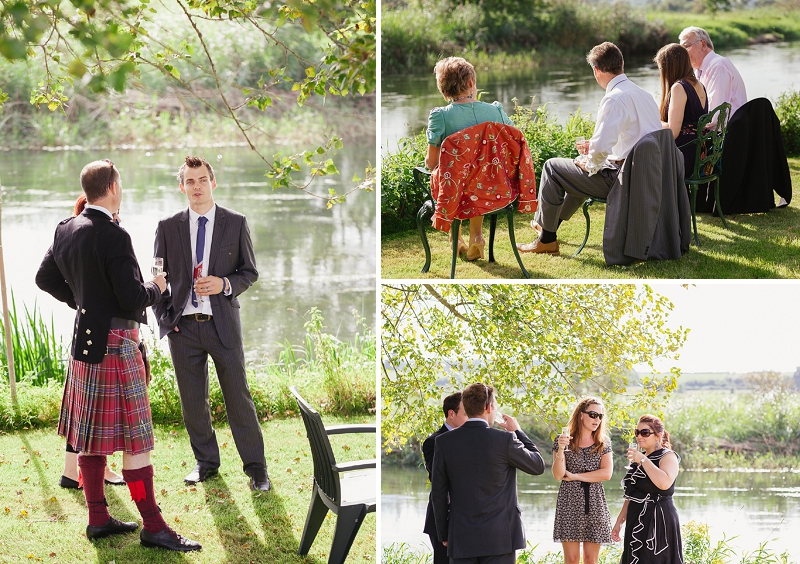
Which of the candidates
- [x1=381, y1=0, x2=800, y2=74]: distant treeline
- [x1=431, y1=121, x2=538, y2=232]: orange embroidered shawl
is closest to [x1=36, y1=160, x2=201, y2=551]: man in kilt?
[x1=431, y1=121, x2=538, y2=232]: orange embroidered shawl

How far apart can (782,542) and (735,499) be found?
1.24 m

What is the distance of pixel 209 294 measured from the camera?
4008 millimetres

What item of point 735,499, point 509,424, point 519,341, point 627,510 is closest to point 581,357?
point 519,341

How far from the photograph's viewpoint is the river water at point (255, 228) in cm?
1051

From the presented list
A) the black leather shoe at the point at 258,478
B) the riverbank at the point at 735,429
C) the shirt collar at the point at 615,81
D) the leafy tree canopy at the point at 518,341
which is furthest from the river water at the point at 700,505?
the shirt collar at the point at 615,81

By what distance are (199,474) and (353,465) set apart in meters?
1.34

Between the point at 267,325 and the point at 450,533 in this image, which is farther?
the point at 267,325

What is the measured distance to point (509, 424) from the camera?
350cm

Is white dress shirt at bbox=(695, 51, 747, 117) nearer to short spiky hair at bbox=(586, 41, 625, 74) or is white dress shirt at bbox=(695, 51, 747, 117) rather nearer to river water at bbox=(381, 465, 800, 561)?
short spiky hair at bbox=(586, 41, 625, 74)

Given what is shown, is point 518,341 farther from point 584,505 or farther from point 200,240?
point 200,240

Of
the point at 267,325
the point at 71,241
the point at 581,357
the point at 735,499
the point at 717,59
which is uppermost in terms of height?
the point at 717,59

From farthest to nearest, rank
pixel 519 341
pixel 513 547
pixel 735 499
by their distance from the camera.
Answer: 1. pixel 735 499
2. pixel 519 341
3. pixel 513 547

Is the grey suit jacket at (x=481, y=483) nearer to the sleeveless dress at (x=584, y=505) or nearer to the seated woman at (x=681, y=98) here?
the sleeveless dress at (x=584, y=505)

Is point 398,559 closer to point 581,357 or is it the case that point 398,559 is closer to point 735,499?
point 581,357
